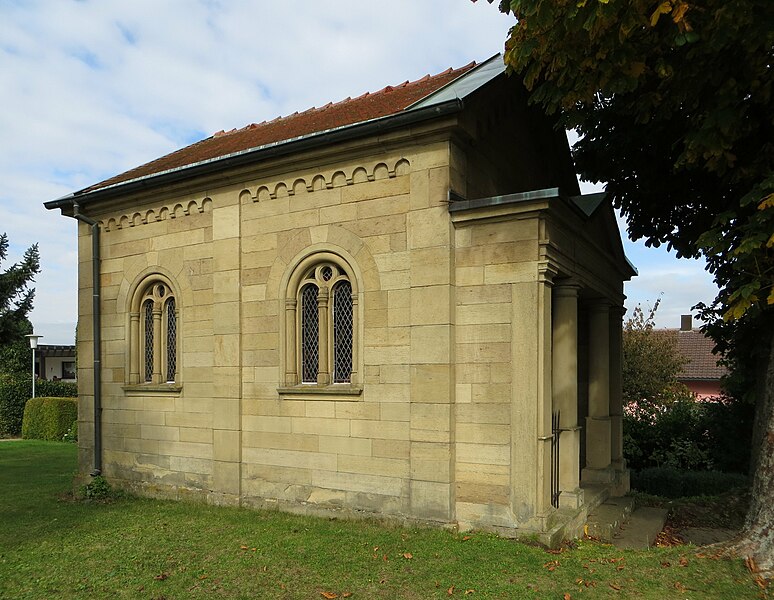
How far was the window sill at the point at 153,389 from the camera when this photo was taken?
10.1 meters

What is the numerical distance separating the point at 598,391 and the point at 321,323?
5518 millimetres

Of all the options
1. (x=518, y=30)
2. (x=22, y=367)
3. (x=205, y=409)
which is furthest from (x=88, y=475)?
(x=22, y=367)

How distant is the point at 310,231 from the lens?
8867 millimetres

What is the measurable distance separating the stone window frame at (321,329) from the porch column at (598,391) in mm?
5013

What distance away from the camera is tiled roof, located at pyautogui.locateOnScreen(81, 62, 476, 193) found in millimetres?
9453

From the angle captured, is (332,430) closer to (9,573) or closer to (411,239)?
(411,239)

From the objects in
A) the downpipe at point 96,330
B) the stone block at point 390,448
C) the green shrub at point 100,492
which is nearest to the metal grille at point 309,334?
the stone block at point 390,448

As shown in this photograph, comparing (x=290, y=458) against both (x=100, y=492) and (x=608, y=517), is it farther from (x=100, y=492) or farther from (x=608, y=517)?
(x=608, y=517)

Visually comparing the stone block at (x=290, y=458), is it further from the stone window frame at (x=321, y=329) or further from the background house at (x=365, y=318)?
the stone window frame at (x=321, y=329)

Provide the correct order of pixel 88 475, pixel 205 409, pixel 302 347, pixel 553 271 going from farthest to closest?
pixel 88 475 → pixel 205 409 → pixel 302 347 → pixel 553 271

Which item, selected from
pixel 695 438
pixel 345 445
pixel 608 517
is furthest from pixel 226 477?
pixel 695 438

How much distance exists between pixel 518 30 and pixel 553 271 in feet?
9.58

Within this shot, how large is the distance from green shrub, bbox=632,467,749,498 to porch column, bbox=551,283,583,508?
558 centimetres

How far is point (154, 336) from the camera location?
10.6m
